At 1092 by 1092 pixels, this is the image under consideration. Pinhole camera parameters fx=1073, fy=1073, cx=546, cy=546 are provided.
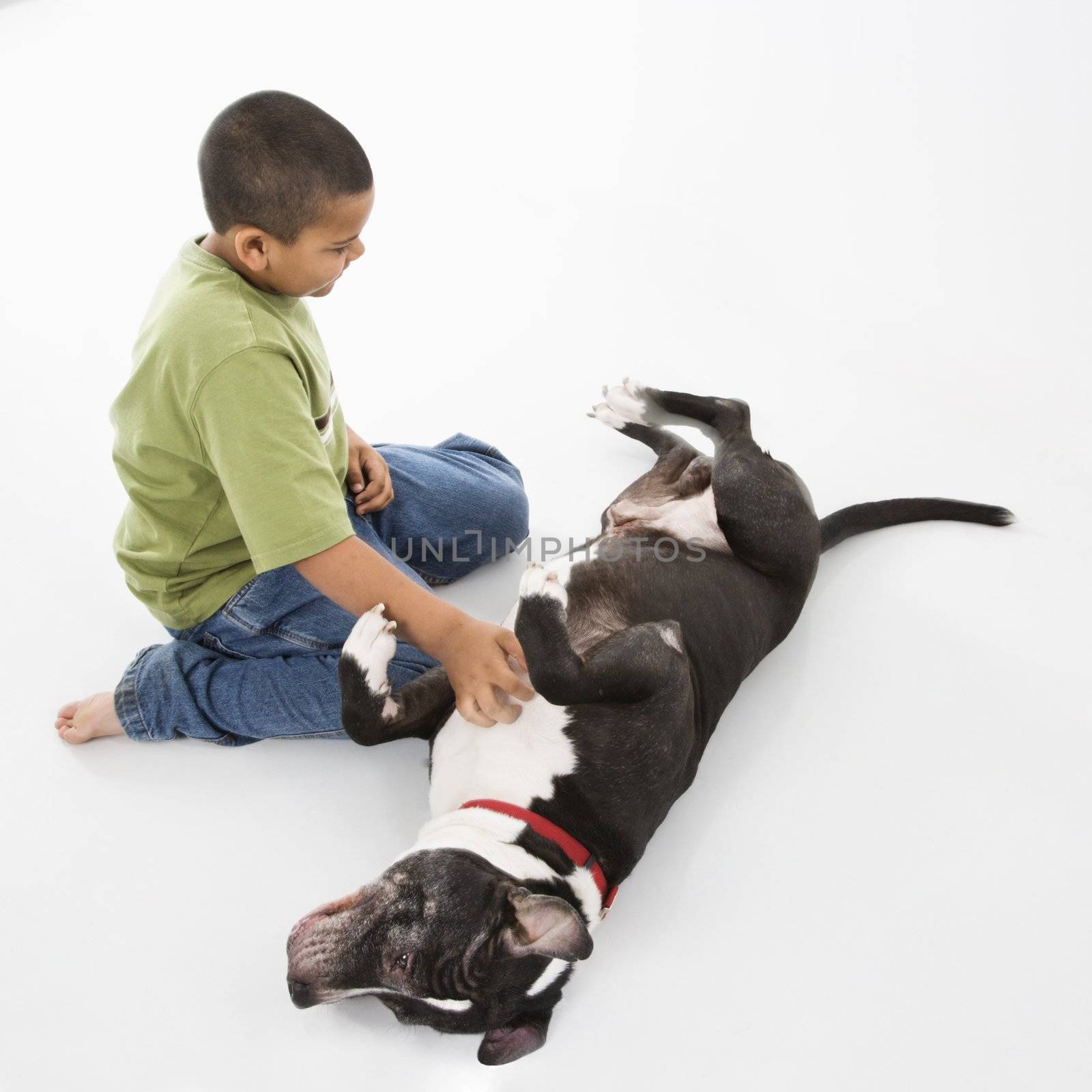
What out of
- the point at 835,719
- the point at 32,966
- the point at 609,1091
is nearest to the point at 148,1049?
the point at 32,966

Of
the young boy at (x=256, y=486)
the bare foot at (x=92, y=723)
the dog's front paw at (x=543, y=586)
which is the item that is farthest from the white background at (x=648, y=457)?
the dog's front paw at (x=543, y=586)

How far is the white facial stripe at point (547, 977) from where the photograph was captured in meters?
1.65

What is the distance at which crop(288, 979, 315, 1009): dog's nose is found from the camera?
1622mm

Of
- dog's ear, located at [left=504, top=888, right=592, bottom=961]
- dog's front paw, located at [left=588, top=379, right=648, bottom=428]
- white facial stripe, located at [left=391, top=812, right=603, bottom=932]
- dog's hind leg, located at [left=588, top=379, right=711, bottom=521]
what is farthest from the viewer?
dog's front paw, located at [left=588, top=379, right=648, bottom=428]

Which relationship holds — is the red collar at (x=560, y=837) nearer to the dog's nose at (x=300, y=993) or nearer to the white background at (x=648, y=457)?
the white background at (x=648, y=457)

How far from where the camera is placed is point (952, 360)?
332 cm

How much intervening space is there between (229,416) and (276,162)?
421 millimetres

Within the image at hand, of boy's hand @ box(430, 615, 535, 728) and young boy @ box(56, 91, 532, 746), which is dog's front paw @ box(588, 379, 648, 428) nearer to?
young boy @ box(56, 91, 532, 746)

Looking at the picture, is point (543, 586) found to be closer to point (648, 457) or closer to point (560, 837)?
point (560, 837)

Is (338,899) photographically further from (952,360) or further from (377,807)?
(952,360)

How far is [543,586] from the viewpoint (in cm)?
191

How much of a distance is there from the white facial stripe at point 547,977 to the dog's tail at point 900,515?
131 cm

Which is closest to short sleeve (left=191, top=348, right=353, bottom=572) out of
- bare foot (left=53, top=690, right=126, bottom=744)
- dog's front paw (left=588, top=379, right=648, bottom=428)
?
bare foot (left=53, top=690, right=126, bottom=744)

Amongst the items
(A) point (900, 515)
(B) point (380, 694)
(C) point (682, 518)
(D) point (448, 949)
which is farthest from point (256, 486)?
(A) point (900, 515)
